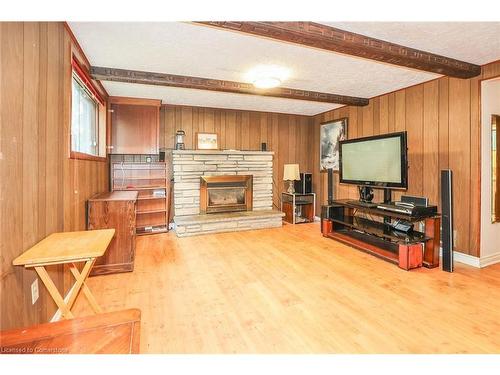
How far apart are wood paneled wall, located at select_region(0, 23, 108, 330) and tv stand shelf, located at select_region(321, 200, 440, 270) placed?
3349 mm

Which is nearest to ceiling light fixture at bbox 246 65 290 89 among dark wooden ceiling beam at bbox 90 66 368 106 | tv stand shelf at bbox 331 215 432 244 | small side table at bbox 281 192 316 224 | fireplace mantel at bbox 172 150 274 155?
dark wooden ceiling beam at bbox 90 66 368 106

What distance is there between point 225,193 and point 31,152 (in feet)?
12.3

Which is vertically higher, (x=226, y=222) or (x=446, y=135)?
(x=446, y=135)

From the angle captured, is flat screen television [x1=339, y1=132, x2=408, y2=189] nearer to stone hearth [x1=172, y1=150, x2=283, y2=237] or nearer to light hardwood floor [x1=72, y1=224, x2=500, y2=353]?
light hardwood floor [x1=72, y1=224, x2=500, y2=353]

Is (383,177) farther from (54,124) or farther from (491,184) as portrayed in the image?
(54,124)

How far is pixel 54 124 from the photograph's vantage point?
1844mm

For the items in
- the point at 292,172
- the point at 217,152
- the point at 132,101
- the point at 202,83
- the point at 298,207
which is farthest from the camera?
the point at 298,207

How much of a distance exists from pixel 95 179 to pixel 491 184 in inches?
197

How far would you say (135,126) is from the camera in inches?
176

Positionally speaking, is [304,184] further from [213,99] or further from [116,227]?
[116,227]

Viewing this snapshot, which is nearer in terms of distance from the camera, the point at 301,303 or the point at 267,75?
the point at 301,303

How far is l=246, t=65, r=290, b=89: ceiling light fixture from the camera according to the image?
3061 millimetres

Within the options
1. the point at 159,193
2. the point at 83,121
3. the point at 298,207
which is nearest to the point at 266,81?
the point at 83,121

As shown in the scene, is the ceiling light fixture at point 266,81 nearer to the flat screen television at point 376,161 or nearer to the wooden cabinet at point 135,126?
the flat screen television at point 376,161
